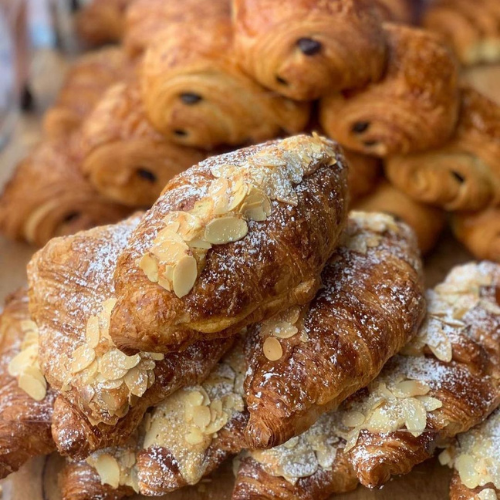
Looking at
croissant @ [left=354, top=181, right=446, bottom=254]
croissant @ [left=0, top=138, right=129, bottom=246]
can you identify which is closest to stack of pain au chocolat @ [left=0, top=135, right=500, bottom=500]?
croissant @ [left=354, top=181, right=446, bottom=254]

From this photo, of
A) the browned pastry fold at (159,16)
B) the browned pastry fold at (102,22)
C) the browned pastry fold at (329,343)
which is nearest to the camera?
the browned pastry fold at (329,343)

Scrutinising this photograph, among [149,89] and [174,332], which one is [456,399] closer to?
[174,332]

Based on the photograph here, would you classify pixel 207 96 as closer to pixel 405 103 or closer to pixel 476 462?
pixel 405 103

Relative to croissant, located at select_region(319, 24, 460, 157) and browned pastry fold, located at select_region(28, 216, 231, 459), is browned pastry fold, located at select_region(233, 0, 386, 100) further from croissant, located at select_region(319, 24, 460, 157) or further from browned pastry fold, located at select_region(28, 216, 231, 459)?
browned pastry fold, located at select_region(28, 216, 231, 459)

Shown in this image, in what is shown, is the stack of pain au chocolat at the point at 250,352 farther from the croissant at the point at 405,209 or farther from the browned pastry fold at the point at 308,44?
the croissant at the point at 405,209

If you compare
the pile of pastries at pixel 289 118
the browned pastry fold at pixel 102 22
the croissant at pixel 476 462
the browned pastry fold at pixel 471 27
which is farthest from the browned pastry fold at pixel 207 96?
the browned pastry fold at pixel 471 27

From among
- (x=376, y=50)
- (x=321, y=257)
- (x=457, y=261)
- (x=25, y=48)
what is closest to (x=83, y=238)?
(x=321, y=257)

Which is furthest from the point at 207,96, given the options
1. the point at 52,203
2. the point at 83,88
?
the point at 83,88
